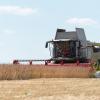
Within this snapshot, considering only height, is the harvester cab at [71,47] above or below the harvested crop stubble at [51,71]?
above

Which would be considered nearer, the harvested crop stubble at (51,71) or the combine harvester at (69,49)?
the harvested crop stubble at (51,71)

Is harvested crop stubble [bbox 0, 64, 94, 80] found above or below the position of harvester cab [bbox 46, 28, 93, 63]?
below

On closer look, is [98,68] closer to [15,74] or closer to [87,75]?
[87,75]

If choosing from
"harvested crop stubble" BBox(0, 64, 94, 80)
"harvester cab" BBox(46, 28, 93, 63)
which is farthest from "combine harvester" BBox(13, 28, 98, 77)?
"harvested crop stubble" BBox(0, 64, 94, 80)

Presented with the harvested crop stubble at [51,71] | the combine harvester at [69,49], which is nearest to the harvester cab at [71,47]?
the combine harvester at [69,49]

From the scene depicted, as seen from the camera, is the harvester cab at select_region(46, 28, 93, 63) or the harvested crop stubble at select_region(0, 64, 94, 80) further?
the harvester cab at select_region(46, 28, 93, 63)

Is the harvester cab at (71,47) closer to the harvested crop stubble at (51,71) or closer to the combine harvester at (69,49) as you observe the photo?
the combine harvester at (69,49)

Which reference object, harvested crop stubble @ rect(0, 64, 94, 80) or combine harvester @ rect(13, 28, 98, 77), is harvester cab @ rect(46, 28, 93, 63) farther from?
harvested crop stubble @ rect(0, 64, 94, 80)

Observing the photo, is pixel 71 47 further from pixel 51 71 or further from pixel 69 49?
pixel 51 71

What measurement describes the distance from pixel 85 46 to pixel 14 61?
4.27 meters

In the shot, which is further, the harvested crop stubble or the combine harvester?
the combine harvester

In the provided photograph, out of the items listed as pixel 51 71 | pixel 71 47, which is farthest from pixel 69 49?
pixel 51 71

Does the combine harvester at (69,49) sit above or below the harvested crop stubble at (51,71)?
above

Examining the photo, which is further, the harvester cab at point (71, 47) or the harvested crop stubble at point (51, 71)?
the harvester cab at point (71, 47)
